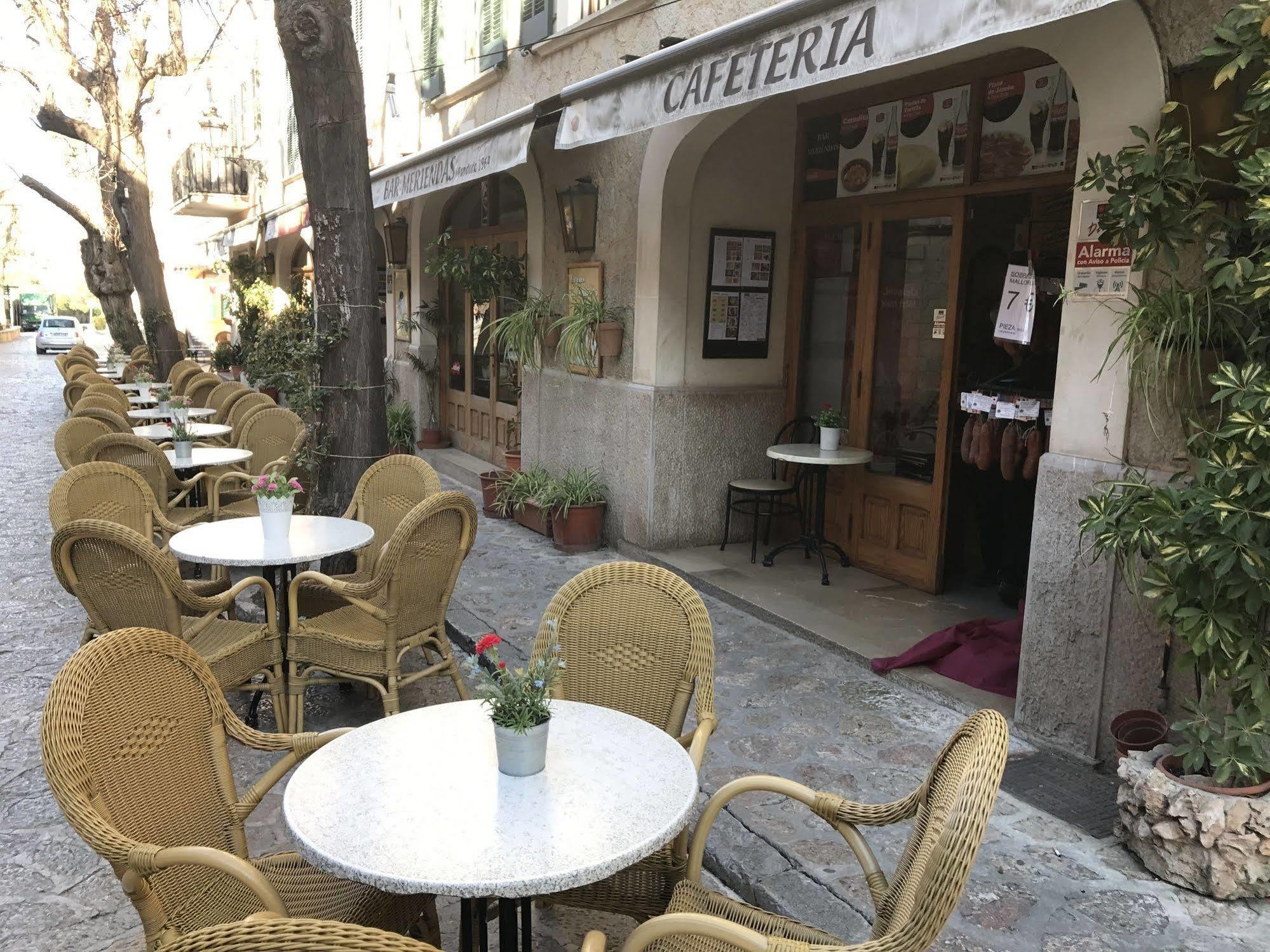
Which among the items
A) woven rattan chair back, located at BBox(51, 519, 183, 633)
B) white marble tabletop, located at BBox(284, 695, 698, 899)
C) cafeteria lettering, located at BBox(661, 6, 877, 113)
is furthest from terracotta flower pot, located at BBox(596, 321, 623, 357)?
white marble tabletop, located at BBox(284, 695, 698, 899)

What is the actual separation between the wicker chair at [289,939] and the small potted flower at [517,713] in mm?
863

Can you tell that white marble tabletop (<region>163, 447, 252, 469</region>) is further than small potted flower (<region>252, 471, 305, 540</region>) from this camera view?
Yes

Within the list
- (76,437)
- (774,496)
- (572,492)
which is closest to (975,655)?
(774,496)

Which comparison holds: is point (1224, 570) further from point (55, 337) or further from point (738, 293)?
point (55, 337)

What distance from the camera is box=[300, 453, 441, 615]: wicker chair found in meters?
4.99

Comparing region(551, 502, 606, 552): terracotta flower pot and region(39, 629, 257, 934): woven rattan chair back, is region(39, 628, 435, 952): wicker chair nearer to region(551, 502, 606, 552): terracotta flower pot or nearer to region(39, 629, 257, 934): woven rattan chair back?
region(39, 629, 257, 934): woven rattan chair back

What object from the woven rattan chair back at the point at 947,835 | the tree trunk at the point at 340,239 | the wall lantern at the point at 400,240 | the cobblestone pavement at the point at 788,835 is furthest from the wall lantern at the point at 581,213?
the woven rattan chair back at the point at 947,835

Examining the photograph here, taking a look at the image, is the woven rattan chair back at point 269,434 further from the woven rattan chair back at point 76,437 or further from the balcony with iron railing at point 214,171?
the balcony with iron railing at point 214,171

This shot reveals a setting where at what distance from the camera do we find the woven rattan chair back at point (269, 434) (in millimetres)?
7254

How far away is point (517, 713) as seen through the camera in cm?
213

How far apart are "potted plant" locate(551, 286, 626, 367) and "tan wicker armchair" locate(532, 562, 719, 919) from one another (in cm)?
431

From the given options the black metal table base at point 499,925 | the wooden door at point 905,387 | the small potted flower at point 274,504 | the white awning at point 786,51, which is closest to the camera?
the black metal table base at point 499,925

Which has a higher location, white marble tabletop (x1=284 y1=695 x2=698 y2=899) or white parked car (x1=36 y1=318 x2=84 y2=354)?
white marble tabletop (x1=284 y1=695 x2=698 y2=899)

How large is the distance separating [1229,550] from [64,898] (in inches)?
144
